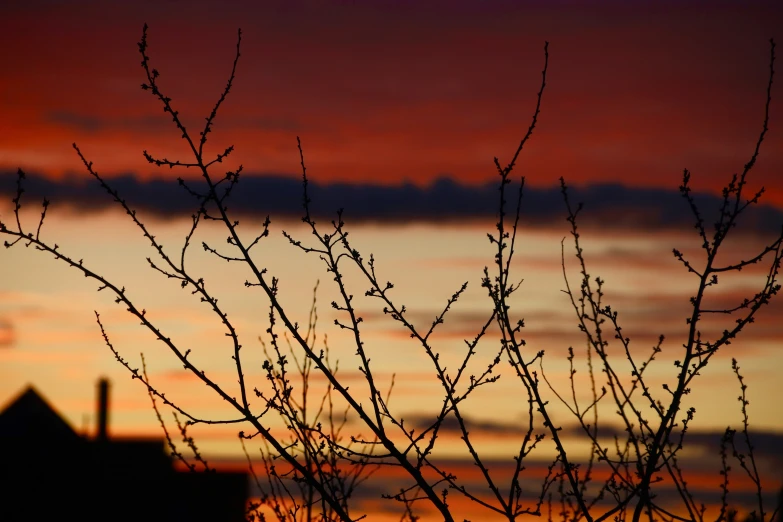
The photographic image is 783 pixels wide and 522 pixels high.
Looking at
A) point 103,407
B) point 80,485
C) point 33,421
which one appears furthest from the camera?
point 103,407

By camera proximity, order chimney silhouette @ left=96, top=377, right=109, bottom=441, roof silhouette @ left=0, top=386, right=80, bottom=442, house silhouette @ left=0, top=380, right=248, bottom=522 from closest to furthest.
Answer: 1. house silhouette @ left=0, top=380, right=248, bottom=522
2. roof silhouette @ left=0, top=386, right=80, bottom=442
3. chimney silhouette @ left=96, top=377, right=109, bottom=441

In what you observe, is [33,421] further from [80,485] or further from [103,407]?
[103,407]

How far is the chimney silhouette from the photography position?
32781mm

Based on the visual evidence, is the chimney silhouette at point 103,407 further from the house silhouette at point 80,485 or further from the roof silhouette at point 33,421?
the house silhouette at point 80,485

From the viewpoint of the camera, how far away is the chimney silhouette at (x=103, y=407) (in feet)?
108

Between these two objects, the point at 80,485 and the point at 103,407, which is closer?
the point at 80,485

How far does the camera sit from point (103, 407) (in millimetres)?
33562

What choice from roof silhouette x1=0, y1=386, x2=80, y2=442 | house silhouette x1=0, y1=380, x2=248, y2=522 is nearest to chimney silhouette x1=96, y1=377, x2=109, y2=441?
roof silhouette x1=0, y1=386, x2=80, y2=442

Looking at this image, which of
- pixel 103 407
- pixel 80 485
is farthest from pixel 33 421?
pixel 103 407

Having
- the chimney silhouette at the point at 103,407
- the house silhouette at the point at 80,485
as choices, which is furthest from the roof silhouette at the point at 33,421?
the chimney silhouette at the point at 103,407

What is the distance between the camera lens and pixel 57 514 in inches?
947

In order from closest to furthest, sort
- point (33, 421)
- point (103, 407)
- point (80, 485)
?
point (80, 485), point (33, 421), point (103, 407)

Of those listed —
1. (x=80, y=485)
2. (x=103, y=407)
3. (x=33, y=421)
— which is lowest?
(x=80, y=485)

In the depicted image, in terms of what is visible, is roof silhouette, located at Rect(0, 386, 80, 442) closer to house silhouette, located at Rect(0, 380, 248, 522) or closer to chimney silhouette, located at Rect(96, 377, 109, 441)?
house silhouette, located at Rect(0, 380, 248, 522)
